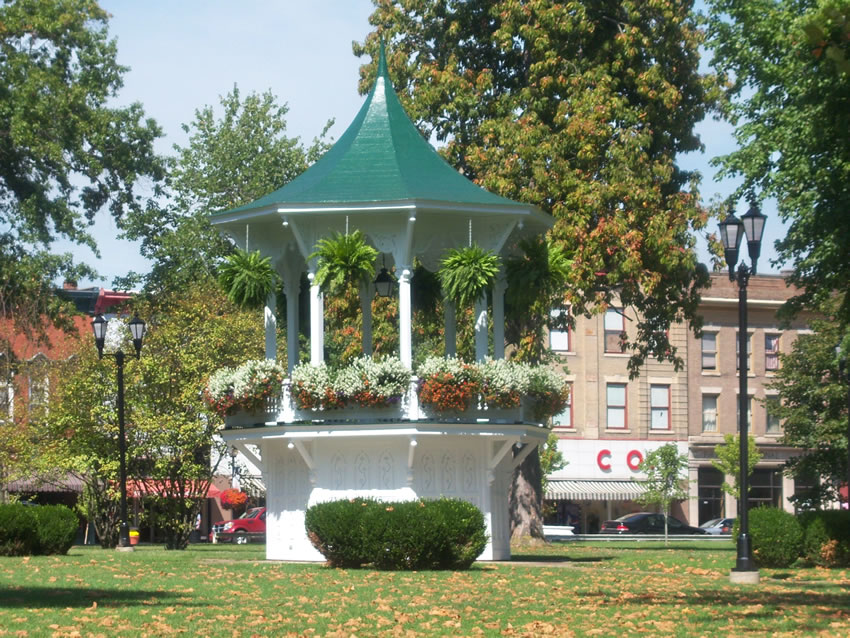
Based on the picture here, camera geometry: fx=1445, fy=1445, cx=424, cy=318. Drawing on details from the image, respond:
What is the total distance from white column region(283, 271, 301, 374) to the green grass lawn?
4.41m

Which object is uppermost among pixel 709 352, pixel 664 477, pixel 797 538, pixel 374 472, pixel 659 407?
A: pixel 709 352

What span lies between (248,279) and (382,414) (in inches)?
148

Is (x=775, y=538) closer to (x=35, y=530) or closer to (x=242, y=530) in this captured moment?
(x=35, y=530)

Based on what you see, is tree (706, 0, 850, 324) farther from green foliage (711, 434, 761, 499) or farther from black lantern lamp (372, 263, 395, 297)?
green foliage (711, 434, 761, 499)

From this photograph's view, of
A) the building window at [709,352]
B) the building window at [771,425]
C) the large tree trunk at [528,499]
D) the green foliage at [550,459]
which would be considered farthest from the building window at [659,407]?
the large tree trunk at [528,499]

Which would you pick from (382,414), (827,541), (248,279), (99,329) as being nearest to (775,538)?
(827,541)

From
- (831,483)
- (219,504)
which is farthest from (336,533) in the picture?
(219,504)

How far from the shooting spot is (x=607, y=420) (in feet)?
245

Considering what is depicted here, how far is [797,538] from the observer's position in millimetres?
26141

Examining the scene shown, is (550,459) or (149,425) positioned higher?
(149,425)

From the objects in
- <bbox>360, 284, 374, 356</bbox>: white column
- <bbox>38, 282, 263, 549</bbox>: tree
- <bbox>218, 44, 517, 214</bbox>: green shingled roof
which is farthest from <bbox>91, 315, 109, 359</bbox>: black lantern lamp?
<bbox>218, 44, 517, 214</bbox>: green shingled roof

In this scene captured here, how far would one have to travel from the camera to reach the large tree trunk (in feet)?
123

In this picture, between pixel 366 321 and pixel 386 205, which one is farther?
pixel 366 321

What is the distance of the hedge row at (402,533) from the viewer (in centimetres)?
2192
